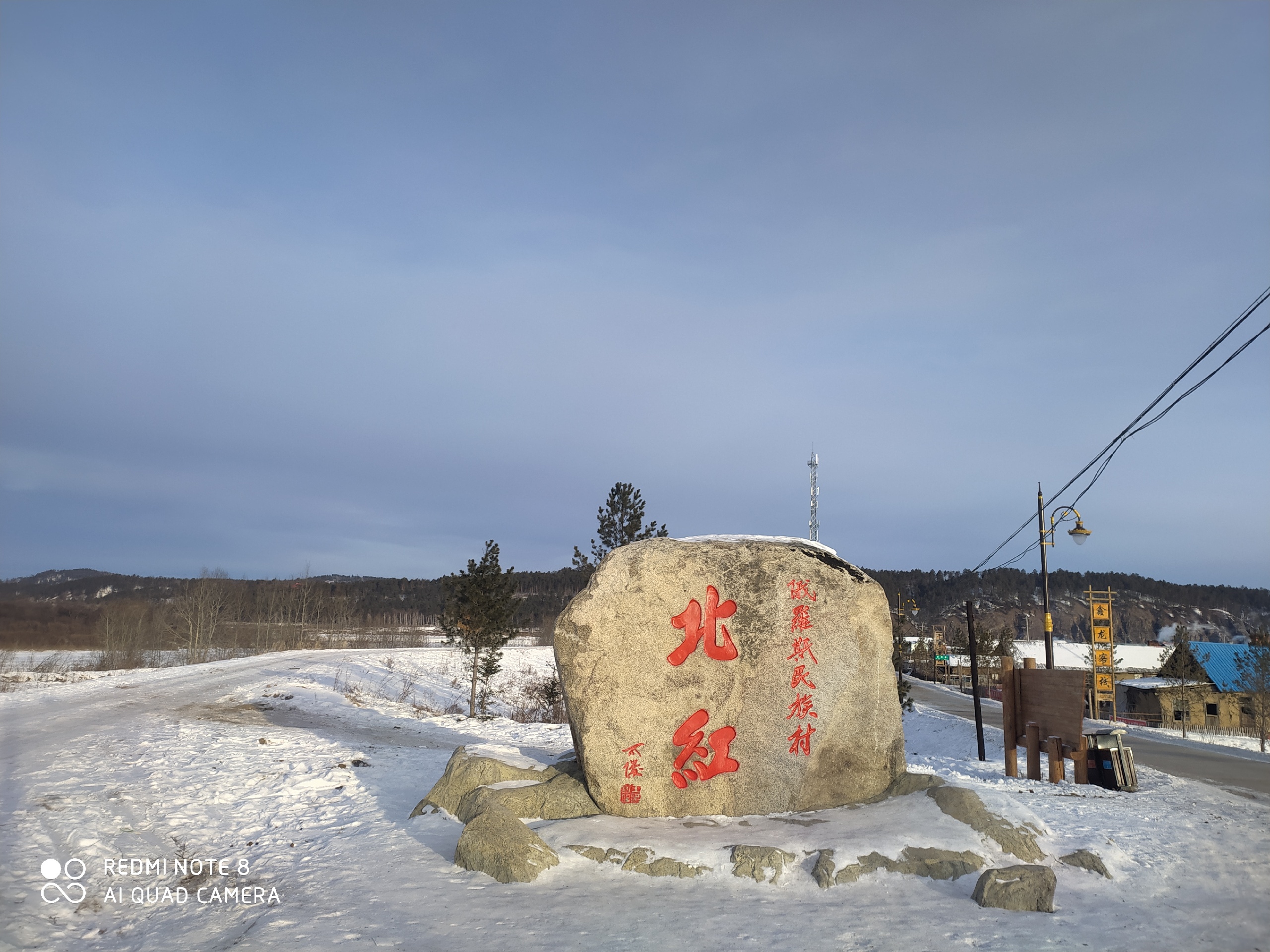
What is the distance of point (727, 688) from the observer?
900 cm

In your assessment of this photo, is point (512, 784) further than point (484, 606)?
No

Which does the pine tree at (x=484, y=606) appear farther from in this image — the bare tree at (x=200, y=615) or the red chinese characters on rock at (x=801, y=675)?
the bare tree at (x=200, y=615)

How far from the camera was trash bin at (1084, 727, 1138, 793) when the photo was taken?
11055 mm

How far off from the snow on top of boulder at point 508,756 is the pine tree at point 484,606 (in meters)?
9.30

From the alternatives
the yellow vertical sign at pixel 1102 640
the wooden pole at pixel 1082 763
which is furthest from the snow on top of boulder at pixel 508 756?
the yellow vertical sign at pixel 1102 640

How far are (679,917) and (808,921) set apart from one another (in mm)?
1052

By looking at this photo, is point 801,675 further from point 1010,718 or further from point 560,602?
point 560,602

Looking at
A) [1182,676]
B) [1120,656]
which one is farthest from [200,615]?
[1120,656]

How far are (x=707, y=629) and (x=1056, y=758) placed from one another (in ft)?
22.9

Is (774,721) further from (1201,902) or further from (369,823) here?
(369,823)

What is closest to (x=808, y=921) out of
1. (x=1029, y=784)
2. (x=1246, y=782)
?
(x=1029, y=784)

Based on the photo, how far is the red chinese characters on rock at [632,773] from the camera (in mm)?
8812

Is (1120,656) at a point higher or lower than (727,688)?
lower

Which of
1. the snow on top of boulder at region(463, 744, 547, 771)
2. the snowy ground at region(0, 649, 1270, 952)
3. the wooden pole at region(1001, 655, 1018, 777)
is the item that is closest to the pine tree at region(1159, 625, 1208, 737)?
the wooden pole at region(1001, 655, 1018, 777)
